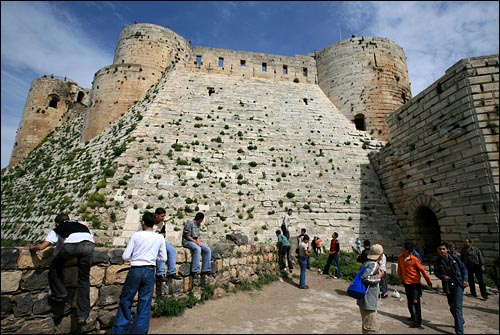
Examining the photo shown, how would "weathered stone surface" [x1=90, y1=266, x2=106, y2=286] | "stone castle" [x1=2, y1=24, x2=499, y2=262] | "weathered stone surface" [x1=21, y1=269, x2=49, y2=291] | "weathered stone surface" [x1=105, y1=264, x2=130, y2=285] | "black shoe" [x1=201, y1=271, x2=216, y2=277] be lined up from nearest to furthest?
"weathered stone surface" [x1=21, y1=269, x2=49, y2=291] < "weathered stone surface" [x1=90, y1=266, x2=106, y2=286] < "weathered stone surface" [x1=105, y1=264, x2=130, y2=285] < "black shoe" [x1=201, y1=271, x2=216, y2=277] < "stone castle" [x1=2, y1=24, x2=499, y2=262]

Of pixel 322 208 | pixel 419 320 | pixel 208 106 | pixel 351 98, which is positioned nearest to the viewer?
pixel 419 320

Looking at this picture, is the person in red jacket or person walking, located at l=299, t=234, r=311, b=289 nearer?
the person in red jacket

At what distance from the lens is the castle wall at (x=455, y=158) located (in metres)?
8.29

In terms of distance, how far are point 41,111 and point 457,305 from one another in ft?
105

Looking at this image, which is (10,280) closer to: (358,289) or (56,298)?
(56,298)

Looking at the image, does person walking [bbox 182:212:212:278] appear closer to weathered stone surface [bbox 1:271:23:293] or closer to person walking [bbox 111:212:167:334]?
person walking [bbox 111:212:167:334]

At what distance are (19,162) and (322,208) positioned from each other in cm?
2575

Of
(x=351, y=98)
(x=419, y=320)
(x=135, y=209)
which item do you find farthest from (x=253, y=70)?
(x=419, y=320)

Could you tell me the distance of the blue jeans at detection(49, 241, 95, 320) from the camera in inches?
144

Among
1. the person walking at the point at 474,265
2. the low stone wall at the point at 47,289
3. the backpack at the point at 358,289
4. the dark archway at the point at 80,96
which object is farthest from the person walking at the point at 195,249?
the dark archway at the point at 80,96

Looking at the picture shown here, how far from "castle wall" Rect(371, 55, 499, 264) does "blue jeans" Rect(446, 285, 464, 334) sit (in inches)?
178

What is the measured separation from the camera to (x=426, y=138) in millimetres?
11039

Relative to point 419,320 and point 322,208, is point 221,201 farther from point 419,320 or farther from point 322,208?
point 419,320

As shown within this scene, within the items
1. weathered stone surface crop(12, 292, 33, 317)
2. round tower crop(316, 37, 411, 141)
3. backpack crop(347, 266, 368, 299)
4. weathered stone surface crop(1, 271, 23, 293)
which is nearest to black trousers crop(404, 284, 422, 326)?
backpack crop(347, 266, 368, 299)
